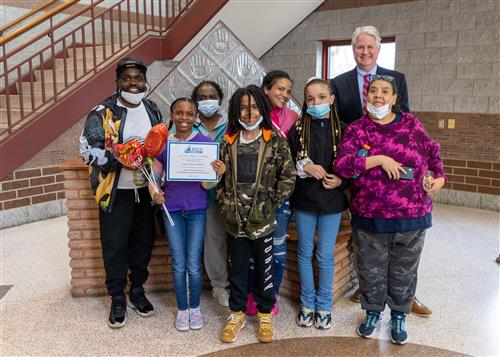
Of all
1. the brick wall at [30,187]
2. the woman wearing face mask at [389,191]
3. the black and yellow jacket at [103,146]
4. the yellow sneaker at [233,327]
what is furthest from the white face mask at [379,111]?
the brick wall at [30,187]

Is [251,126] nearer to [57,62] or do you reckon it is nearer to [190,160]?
[190,160]

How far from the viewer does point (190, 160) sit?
7.14 feet

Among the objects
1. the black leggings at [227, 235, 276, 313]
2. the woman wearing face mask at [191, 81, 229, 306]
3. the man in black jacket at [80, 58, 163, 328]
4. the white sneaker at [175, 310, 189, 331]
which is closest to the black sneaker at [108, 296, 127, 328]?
the man in black jacket at [80, 58, 163, 328]

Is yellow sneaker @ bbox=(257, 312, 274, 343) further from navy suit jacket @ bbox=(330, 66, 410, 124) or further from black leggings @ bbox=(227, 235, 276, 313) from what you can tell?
navy suit jacket @ bbox=(330, 66, 410, 124)

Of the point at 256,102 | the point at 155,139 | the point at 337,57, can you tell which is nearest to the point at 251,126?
the point at 256,102

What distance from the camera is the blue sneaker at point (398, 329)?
90.0 inches

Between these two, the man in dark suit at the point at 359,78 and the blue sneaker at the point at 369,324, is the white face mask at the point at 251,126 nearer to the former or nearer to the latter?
the man in dark suit at the point at 359,78

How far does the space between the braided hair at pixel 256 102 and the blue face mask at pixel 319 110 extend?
220 millimetres

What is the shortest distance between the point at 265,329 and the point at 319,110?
1.21m

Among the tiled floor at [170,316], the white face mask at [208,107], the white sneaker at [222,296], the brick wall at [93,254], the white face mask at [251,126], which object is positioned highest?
the white face mask at [208,107]

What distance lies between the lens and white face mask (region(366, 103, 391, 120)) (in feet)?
6.84

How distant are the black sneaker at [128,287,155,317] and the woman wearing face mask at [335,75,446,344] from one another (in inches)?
50.9

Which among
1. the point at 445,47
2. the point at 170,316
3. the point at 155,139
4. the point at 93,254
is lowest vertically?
the point at 170,316

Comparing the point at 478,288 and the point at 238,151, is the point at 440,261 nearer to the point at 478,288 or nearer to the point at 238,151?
the point at 478,288
